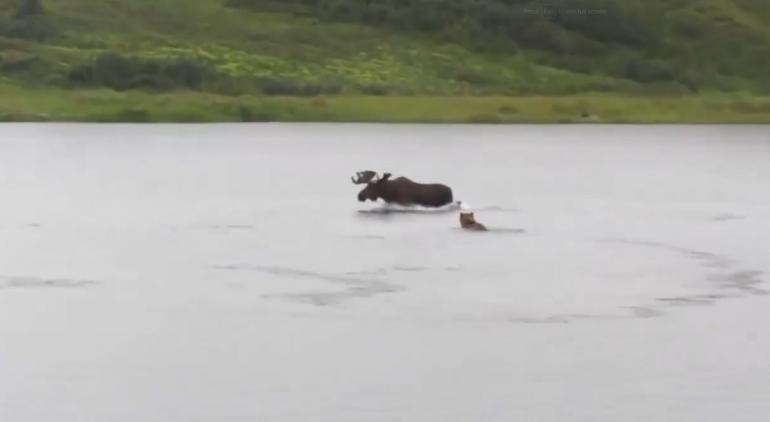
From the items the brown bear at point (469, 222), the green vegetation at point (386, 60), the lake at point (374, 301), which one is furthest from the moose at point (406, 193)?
the green vegetation at point (386, 60)

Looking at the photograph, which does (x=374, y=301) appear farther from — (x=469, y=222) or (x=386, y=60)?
(x=386, y=60)

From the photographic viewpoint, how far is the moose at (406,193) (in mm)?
33250

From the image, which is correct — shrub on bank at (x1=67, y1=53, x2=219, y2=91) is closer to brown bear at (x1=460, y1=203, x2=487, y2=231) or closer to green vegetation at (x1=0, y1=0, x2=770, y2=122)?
green vegetation at (x1=0, y1=0, x2=770, y2=122)

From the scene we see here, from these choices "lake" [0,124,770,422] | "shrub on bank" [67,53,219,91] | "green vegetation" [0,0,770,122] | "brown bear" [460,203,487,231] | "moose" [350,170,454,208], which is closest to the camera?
"lake" [0,124,770,422]

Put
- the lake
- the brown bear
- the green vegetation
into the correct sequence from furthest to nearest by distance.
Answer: the green vegetation, the brown bear, the lake

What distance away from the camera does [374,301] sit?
2241 centimetres

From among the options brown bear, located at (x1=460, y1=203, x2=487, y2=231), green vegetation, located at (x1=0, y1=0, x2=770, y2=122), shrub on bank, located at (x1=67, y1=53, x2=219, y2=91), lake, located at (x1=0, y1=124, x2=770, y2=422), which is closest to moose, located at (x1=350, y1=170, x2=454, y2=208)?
lake, located at (x1=0, y1=124, x2=770, y2=422)

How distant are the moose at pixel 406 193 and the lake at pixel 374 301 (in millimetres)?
336

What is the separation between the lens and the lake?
17.0 metres

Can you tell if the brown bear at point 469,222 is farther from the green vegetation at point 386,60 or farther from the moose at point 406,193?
the green vegetation at point 386,60

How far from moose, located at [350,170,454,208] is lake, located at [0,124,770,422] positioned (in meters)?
0.34

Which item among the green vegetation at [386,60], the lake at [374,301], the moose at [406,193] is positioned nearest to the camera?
the lake at [374,301]

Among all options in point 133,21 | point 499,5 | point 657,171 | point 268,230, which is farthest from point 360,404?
point 499,5

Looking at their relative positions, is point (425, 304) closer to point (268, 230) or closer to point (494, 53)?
point (268, 230)
